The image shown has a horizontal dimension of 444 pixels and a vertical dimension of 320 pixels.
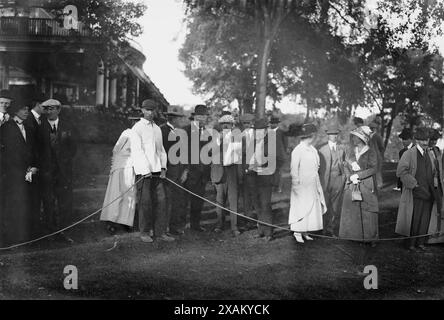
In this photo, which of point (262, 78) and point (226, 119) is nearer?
point (226, 119)

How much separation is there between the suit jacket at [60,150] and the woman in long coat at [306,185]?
313cm

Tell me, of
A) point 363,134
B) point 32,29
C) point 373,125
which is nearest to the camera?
point 363,134

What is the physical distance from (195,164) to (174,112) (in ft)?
2.81

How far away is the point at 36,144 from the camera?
604 cm

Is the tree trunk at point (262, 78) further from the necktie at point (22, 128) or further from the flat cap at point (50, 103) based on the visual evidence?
the necktie at point (22, 128)

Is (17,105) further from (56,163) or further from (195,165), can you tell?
(195,165)

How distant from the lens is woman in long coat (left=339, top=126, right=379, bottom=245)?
6.36m

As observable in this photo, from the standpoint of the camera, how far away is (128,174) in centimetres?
662

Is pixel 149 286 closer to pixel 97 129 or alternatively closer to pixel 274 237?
pixel 274 237

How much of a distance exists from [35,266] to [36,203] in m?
1.32

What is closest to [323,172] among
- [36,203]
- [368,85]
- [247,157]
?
[247,157]

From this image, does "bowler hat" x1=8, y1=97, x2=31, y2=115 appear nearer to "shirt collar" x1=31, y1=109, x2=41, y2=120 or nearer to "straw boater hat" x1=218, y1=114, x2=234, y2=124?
"shirt collar" x1=31, y1=109, x2=41, y2=120

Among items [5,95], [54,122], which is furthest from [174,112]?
[5,95]

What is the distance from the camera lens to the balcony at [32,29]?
7.05 meters
